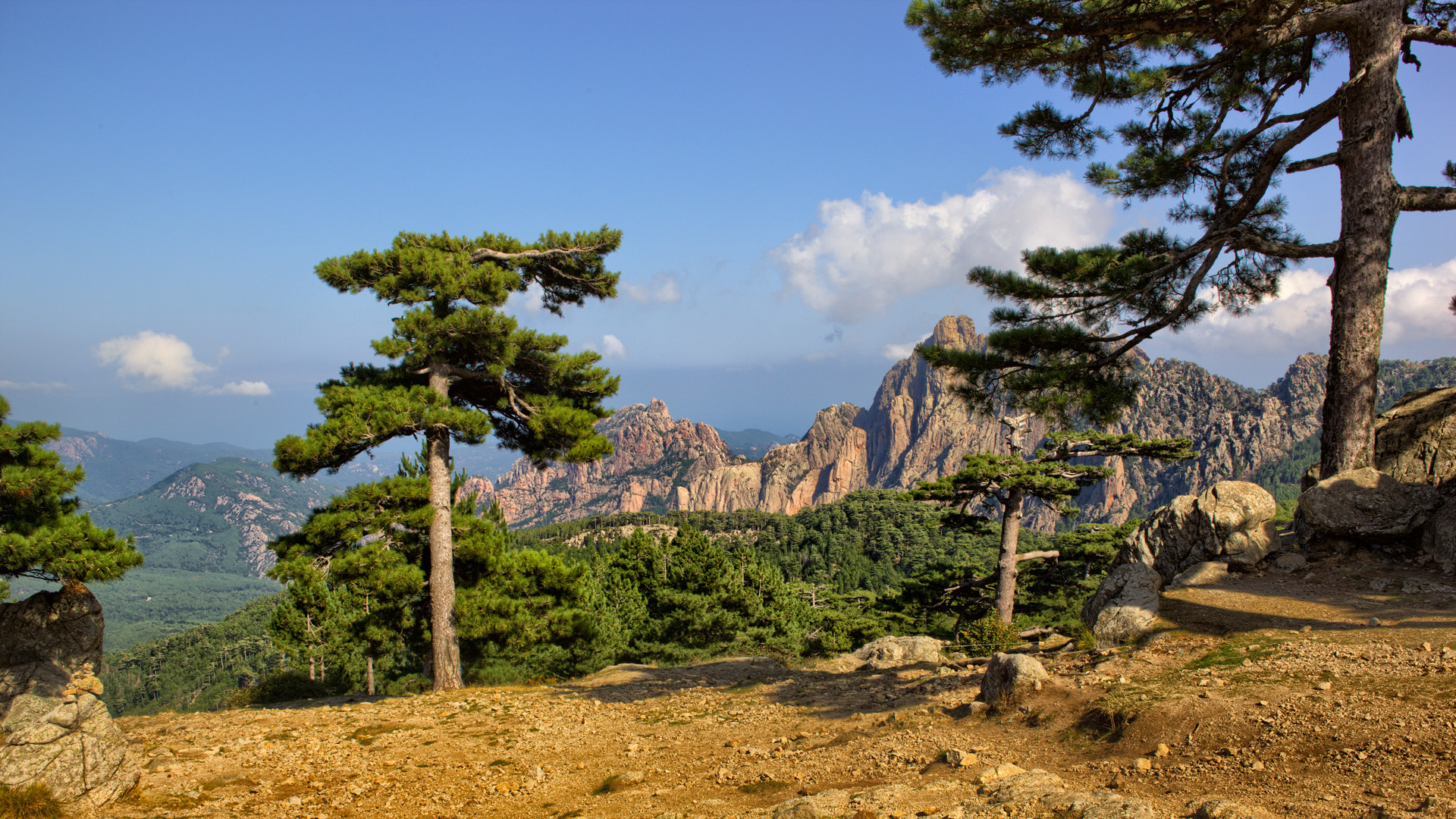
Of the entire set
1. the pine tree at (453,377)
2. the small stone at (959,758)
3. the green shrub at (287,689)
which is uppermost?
the pine tree at (453,377)

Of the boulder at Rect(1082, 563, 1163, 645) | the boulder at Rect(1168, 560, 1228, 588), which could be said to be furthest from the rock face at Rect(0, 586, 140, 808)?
the boulder at Rect(1168, 560, 1228, 588)

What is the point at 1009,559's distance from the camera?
18.0 m

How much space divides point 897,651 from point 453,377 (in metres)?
11.5

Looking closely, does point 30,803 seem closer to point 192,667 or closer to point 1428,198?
point 1428,198

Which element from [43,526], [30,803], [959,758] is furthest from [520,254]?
[959,758]

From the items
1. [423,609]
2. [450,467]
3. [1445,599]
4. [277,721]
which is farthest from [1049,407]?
[423,609]

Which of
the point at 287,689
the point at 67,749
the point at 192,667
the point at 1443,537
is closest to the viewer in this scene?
the point at 67,749

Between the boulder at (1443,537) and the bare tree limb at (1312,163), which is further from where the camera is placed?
the bare tree limb at (1312,163)

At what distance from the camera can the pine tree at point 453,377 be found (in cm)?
1132

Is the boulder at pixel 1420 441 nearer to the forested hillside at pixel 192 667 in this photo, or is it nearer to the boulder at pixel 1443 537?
the boulder at pixel 1443 537

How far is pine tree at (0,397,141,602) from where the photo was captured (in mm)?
7770

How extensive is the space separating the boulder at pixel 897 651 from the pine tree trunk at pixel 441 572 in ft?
28.2

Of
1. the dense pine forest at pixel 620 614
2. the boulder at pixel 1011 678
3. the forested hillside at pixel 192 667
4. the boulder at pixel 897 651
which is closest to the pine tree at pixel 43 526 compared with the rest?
the dense pine forest at pixel 620 614

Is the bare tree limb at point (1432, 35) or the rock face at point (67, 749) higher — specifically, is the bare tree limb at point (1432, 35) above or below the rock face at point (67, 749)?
above
